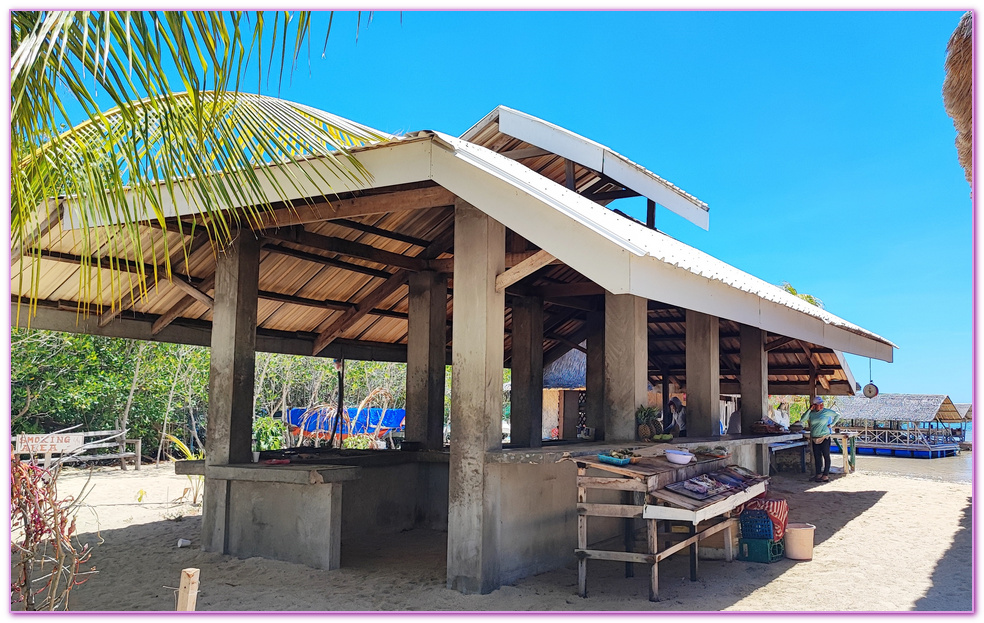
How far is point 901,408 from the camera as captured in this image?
109 feet

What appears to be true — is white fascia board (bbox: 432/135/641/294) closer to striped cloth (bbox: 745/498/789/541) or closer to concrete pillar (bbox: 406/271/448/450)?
striped cloth (bbox: 745/498/789/541)

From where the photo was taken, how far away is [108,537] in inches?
330

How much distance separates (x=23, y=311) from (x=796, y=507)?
10.4 m

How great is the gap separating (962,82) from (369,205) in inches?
182

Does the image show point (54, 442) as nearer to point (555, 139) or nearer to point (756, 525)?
point (555, 139)

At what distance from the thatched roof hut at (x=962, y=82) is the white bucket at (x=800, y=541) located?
14.4 ft

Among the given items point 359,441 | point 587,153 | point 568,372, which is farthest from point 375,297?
point 359,441

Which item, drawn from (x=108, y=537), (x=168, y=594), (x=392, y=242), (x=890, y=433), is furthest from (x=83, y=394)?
(x=890, y=433)

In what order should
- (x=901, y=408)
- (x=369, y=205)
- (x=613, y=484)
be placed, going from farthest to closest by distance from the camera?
(x=901, y=408)
(x=369, y=205)
(x=613, y=484)

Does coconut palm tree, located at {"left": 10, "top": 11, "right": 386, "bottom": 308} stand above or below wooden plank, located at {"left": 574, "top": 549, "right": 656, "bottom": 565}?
above

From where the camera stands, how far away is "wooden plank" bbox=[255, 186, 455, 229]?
6.48 meters

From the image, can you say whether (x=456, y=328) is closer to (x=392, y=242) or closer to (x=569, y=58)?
(x=392, y=242)

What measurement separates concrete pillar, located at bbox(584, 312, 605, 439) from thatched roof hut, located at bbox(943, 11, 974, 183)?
855cm

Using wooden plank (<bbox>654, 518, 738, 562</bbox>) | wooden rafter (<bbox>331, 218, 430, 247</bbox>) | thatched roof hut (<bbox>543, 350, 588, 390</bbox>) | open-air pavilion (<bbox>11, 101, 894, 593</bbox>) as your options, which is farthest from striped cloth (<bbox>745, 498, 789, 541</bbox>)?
thatched roof hut (<bbox>543, 350, 588, 390</bbox>)
